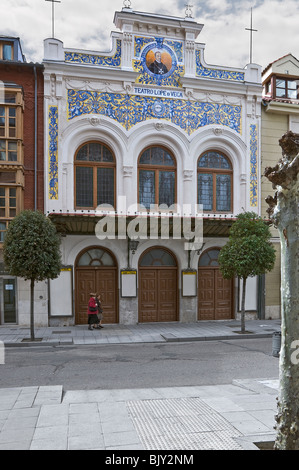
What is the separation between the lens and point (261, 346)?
43.4 ft

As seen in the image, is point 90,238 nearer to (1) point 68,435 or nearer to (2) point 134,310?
(2) point 134,310

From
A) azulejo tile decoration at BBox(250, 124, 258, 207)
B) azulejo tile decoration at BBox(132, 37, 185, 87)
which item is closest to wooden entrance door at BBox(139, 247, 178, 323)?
azulejo tile decoration at BBox(250, 124, 258, 207)

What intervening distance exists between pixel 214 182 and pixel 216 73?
515 cm

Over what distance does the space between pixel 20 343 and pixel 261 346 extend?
317 inches

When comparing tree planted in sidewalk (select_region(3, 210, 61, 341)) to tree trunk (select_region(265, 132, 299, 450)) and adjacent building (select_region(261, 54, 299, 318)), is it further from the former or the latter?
adjacent building (select_region(261, 54, 299, 318))

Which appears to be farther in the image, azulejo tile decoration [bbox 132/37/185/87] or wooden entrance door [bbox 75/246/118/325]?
azulejo tile decoration [bbox 132/37/185/87]

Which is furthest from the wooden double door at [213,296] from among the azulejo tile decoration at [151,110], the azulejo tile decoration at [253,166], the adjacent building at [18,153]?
the adjacent building at [18,153]

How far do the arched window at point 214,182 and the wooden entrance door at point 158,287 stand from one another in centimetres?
315

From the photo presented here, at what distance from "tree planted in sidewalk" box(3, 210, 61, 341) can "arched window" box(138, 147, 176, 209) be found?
209 inches

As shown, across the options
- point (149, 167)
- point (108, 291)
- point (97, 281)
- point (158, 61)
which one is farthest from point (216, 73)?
point (108, 291)

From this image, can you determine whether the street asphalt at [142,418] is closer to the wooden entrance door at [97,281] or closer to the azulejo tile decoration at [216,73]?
the wooden entrance door at [97,281]

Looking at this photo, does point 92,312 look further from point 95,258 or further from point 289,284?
point 289,284

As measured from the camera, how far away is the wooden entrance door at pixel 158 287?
59.2 feet

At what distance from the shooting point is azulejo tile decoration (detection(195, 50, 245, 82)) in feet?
61.1
